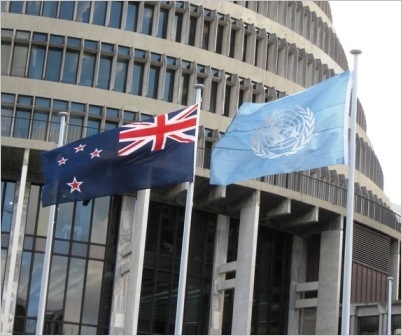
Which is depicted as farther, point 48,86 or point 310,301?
point 310,301

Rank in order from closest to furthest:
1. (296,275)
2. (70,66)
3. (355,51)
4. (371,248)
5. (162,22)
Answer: (355,51) < (70,66) < (162,22) < (296,275) < (371,248)

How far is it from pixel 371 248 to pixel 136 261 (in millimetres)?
13700

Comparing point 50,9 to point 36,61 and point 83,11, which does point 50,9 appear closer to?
point 83,11

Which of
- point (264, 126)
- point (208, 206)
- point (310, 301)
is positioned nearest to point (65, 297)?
point (208, 206)

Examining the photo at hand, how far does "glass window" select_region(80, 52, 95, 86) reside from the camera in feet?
136

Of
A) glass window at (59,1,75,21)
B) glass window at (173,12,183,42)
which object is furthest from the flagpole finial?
glass window at (59,1,75,21)

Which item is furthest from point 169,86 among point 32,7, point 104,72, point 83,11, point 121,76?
point 32,7

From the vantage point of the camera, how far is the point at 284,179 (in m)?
41.9

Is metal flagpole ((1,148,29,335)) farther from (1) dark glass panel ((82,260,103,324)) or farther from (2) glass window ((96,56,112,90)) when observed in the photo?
(2) glass window ((96,56,112,90))

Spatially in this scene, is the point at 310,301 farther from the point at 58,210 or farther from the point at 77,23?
the point at 77,23

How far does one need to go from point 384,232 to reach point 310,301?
569cm

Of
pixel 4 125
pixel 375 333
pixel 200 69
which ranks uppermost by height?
pixel 200 69

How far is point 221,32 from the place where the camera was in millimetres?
44125

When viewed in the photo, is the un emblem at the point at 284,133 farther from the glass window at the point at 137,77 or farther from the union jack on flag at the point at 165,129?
the glass window at the point at 137,77
